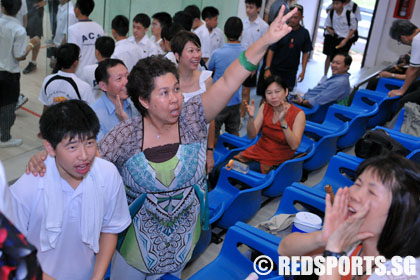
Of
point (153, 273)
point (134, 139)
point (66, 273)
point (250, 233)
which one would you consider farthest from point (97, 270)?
point (250, 233)

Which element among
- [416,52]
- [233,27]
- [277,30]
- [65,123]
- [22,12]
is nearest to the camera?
[65,123]

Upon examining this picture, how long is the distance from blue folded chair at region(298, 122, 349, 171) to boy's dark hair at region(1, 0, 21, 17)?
3.11 metres

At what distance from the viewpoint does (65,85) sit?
12.5 feet

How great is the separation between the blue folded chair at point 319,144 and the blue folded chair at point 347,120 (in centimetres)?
9

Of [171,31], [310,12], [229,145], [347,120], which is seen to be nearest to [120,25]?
[171,31]

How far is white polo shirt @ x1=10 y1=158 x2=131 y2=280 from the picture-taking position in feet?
5.65

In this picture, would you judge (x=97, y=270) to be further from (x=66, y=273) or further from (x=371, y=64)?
(x=371, y=64)

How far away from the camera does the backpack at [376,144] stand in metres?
3.78

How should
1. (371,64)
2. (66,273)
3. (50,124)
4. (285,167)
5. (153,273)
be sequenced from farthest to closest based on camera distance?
(371,64) < (285,167) < (153,273) < (66,273) < (50,124)

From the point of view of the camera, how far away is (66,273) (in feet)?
6.15

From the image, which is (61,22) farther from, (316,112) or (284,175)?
(316,112)

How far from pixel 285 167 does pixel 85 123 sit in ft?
7.42

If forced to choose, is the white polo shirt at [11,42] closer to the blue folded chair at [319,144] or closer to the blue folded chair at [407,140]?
the blue folded chair at [319,144]

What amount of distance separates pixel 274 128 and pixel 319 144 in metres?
0.58
